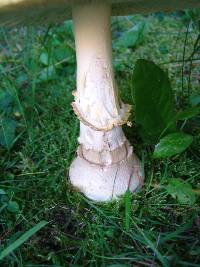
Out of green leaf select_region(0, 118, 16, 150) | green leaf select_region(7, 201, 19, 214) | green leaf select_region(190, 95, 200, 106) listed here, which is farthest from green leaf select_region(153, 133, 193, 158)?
green leaf select_region(0, 118, 16, 150)

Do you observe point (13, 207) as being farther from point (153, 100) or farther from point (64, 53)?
point (64, 53)

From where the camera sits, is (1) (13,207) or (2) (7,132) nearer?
(1) (13,207)

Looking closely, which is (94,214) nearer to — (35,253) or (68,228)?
(68,228)

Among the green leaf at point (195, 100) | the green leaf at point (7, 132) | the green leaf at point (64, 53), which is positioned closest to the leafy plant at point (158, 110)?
the green leaf at point (195, 100)

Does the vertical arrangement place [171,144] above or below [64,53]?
below

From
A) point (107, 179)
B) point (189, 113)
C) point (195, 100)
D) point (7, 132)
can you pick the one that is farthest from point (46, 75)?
point (189, 113)

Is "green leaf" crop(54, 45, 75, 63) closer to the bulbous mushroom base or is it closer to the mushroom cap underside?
the mushroom cap underside

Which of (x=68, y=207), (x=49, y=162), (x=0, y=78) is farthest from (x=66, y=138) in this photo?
(x=0, y=78)

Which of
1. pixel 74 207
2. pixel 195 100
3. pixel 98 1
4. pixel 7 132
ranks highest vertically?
pixel 98 1
